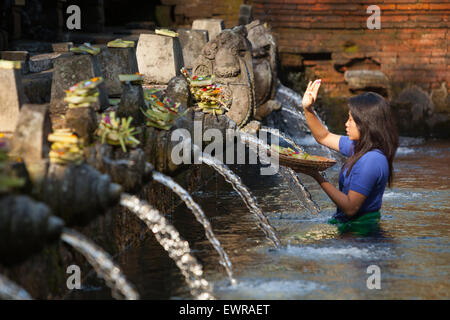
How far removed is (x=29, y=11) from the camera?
10.4m

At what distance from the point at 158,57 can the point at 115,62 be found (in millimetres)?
1247

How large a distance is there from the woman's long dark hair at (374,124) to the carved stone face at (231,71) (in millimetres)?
2971

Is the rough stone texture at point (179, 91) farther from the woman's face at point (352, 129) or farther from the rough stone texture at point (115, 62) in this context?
the woman's face at point (352, 129)

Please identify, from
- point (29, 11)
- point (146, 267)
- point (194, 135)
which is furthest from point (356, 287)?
point (29, 11)

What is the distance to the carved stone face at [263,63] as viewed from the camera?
356 inches

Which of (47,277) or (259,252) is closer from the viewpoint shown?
(47,277)

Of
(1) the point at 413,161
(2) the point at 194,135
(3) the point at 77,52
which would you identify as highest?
(3) the point at 77,52

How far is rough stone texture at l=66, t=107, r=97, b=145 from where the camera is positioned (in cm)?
409

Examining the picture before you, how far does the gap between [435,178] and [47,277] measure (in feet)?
17.4

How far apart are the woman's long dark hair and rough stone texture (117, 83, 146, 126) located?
4.48 feet

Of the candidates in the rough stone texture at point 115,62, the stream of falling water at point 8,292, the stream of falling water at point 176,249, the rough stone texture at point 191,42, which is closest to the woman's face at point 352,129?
the stream of falling water at point 176,249

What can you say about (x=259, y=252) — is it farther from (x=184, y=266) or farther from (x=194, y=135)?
(x=194, y=135)

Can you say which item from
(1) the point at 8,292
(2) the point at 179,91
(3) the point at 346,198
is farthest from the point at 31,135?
(2) the point at 179,91

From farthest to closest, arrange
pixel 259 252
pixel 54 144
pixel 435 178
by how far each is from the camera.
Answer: pixel 435 178 → pixel 259 252 → pixel 54 144
